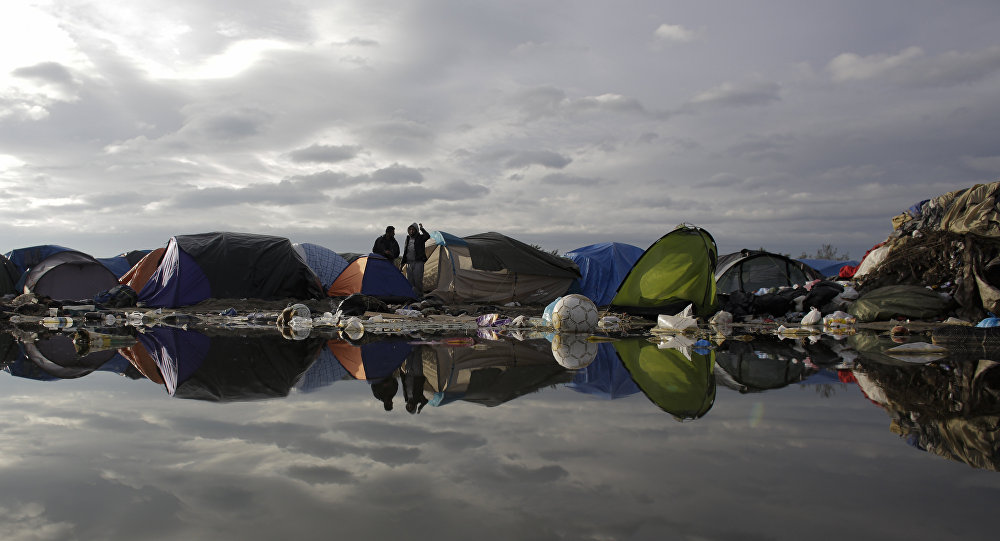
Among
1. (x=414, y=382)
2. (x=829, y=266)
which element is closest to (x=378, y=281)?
(x=414, y=382)

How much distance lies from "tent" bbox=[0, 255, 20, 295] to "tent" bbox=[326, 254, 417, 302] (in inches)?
447

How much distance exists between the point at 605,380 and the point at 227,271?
44.9ft

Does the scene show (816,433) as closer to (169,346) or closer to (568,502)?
(568,502)

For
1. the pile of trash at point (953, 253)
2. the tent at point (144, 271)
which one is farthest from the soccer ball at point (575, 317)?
the tent at point (144, 271)

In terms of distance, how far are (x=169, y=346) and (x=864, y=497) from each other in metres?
7.63

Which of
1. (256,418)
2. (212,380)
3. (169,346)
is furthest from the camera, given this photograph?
(169,346)

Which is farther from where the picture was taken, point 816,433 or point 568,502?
point 816,433

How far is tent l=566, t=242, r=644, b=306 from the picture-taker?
19469 mm

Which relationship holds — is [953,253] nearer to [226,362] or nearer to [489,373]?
[489,373]

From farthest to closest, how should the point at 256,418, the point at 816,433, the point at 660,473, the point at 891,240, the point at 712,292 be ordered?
the point at 891,240 → the point at 712,292 → the point at 256,418 → the point at 816,433 → the point at 660,473

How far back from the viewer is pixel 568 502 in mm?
2188

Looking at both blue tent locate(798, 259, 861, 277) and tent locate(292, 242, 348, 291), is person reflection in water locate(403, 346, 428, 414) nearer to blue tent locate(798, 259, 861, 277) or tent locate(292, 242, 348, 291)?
tent locate(292, 242, 348, 291)

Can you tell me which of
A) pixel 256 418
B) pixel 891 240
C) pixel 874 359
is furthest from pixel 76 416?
pixel 891 240

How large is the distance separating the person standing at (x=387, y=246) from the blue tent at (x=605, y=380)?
11684mm
